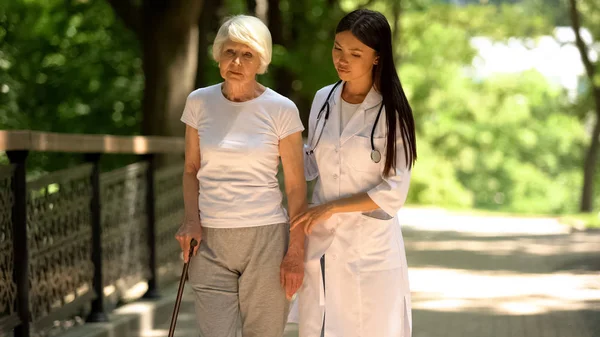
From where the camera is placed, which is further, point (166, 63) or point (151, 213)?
point (166, 63)

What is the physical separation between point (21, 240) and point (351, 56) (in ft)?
9.53

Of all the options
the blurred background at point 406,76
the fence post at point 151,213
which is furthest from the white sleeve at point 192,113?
the blurred background at point 406,76

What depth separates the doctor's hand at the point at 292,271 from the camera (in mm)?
4371

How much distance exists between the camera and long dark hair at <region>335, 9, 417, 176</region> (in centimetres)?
434

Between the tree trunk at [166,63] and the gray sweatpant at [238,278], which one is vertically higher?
the tree trunk at [166,63]

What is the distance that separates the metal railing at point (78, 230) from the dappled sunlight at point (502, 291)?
2491 mm

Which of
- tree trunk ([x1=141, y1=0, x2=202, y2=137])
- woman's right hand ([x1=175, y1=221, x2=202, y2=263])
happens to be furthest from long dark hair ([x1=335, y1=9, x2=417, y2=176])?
tree trunk ([x1=141, y1=0, x2=202, y2=137])

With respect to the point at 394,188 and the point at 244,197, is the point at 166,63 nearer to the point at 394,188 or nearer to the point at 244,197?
the point at 244,197

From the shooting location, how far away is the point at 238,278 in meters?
4.47

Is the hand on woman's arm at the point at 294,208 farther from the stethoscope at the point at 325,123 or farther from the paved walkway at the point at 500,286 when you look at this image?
the paved walkway at the point at 500,286

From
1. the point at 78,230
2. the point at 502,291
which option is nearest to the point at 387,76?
the point at 78,230

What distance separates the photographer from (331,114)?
4.49 m

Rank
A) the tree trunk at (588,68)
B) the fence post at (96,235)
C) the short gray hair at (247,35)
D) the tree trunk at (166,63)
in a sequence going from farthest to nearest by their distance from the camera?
the tree trunk at (588,68) < the tree trunk at (166,63) < the fence post at (96,235) < the short gray hair at (247,35)

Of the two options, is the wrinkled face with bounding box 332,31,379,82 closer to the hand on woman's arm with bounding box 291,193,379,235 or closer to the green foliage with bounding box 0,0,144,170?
the hand on woman's arm with bounding box 291,193,379,235
